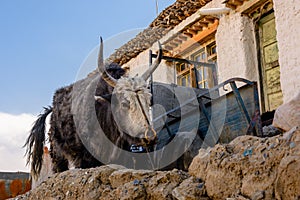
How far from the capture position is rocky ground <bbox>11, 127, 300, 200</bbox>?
1586 millimetres

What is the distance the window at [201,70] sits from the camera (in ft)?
27.5

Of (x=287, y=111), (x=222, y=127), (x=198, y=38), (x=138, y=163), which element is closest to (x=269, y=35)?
(x=198, y=38)

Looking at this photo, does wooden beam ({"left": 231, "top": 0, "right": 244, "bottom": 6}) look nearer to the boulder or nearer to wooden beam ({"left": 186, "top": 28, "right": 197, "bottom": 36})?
wooden beam ({"left": 186, "top": 28, "right": 197, "bottom": 36})

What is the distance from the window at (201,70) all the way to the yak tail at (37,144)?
334 cm

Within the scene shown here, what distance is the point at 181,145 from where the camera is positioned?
5324 millimetres

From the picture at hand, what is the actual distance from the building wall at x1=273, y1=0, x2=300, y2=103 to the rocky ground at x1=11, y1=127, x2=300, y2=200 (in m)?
4.17

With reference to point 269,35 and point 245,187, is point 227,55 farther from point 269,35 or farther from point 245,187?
point 245,187

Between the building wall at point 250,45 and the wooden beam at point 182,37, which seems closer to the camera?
the building wall at point 250,45

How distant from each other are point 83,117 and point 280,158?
11.4 feet

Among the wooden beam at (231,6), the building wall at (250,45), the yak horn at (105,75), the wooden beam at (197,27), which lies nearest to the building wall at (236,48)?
the building wall at (250,45)

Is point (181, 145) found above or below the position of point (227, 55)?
below

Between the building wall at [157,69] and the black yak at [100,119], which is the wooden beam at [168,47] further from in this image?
the black yak at [100,119]

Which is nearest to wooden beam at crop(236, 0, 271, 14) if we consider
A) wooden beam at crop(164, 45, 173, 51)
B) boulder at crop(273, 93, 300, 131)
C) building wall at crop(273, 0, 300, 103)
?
building wall at crop(273, 0, 300, 103)

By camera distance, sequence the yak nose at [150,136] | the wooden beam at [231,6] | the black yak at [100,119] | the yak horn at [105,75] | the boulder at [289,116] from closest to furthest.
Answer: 1. the boulder at [289,116]
2. the yak nose at [150,136]
3. the black yak at [100,119]
4. the yak horn at [105,75]
5. the wooden beam at [231,6]
